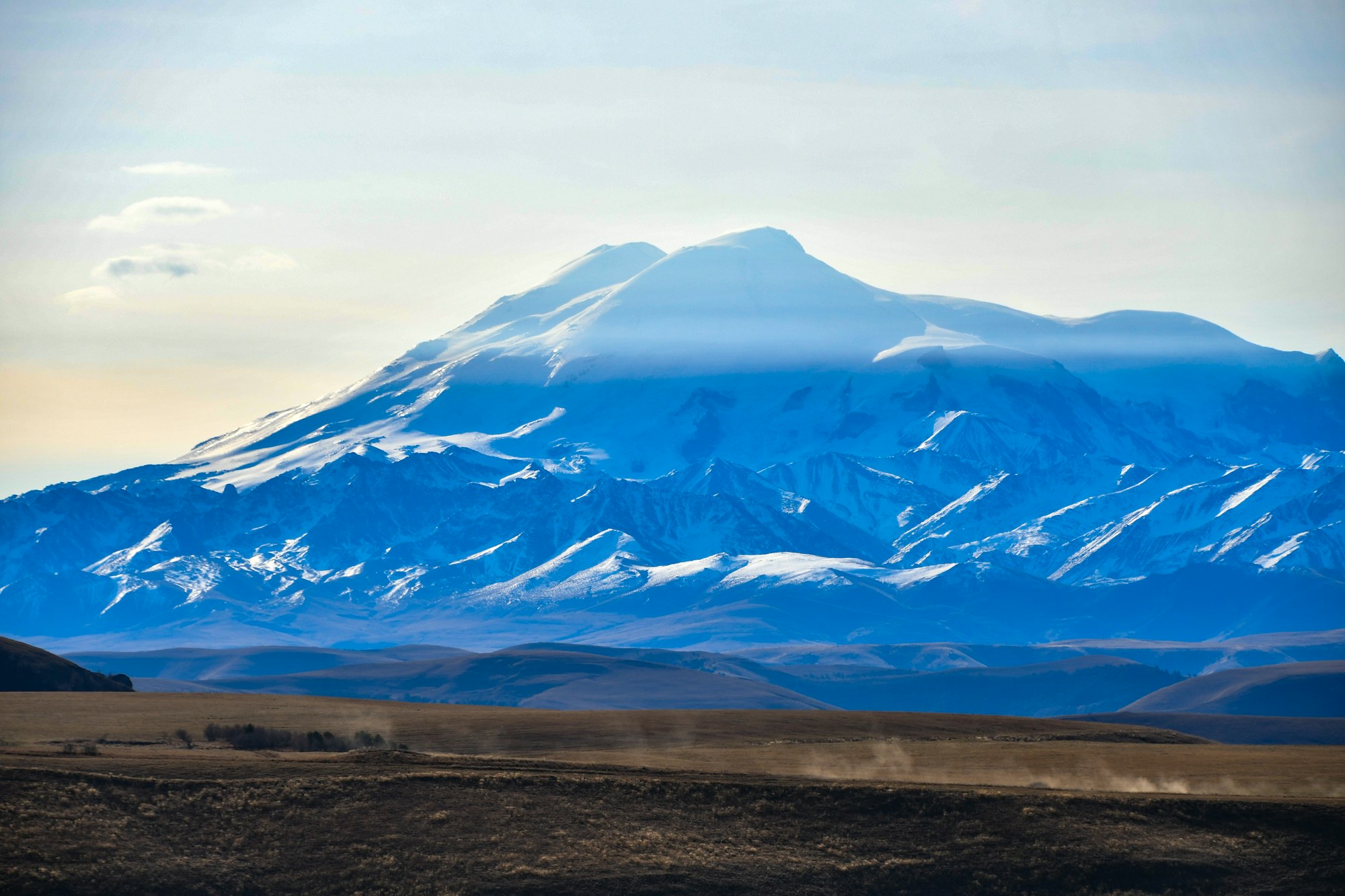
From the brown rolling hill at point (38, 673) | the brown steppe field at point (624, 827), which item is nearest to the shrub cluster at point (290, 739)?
the brown steppe field at point (624, 827)

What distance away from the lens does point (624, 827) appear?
66.8 metres

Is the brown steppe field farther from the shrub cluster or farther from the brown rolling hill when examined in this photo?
the brown rolling hill

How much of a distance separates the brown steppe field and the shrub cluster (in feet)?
21.7

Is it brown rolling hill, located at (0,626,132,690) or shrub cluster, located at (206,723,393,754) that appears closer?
shrub cluster, located at (206,723,393,754)

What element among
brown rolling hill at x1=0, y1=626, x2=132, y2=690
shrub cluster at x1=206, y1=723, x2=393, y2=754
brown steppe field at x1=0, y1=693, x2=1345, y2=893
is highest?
brown rolling hill at x1=0, y1=626, x2=132, y2=690

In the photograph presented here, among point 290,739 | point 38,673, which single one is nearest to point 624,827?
point 290,739

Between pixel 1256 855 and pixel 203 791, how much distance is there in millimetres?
40090

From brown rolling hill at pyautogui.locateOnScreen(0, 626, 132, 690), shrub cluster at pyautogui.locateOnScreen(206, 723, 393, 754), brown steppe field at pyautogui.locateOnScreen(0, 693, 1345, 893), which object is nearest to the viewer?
brown steppe field at pyautogui.locateOnScreen(0, 693, 1345, 893)

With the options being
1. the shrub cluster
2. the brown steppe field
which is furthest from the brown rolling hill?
the brown steppe field

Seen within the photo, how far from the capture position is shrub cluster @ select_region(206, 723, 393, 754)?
88.3 meters

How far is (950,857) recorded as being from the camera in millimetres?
65562

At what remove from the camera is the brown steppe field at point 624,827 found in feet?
201

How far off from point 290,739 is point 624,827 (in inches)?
1177

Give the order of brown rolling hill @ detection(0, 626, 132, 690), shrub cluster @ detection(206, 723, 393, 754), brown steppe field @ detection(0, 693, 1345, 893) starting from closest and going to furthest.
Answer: brown steppe field @ detection(0, 693, 1345, 893), shrub cluster @ detection(206, 723, 393, 754), brown rolling hill @ detection(0, 626, 132, 690)
